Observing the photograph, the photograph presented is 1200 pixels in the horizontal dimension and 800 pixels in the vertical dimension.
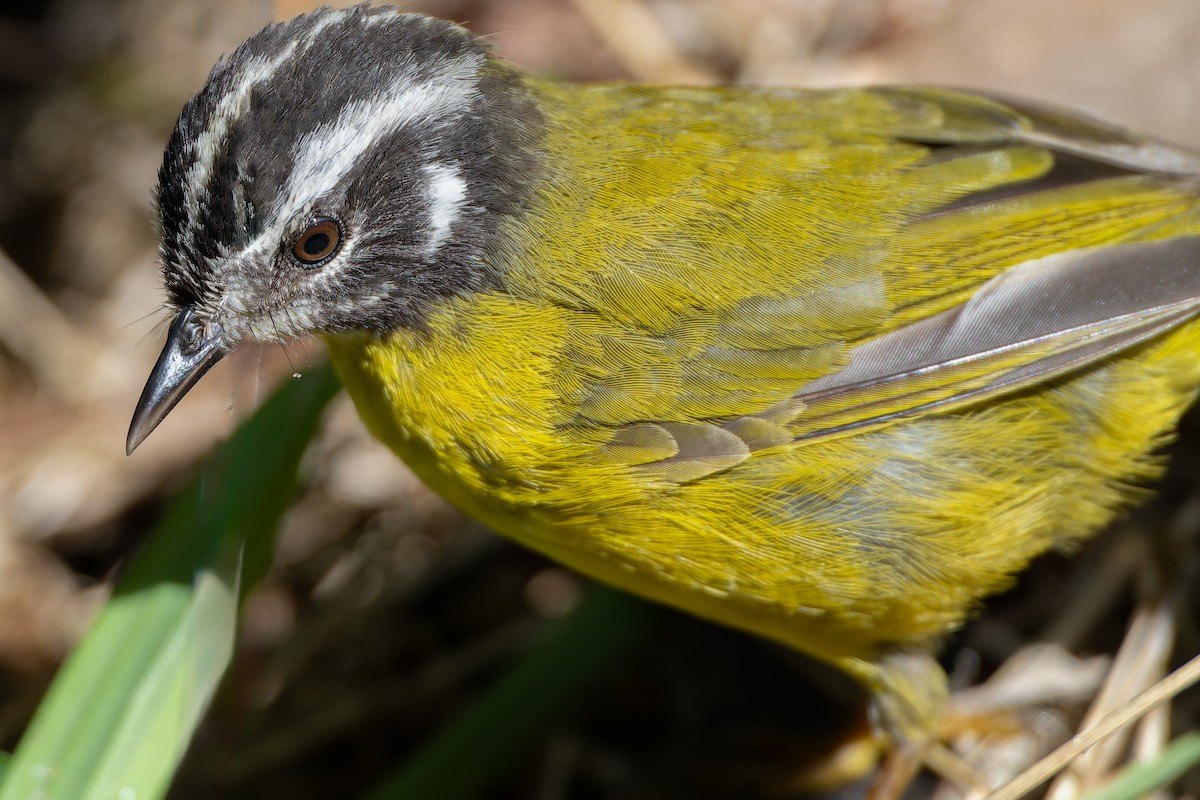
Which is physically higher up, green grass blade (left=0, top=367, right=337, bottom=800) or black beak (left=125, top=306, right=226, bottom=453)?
black beak (left=125, top=306, right=226, bottom=453)

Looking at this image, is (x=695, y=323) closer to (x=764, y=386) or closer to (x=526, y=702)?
(x=764, y=386)

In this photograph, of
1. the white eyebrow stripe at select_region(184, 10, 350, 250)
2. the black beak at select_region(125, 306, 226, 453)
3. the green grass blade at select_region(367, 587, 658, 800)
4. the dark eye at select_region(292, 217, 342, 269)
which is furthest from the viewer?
the green grass blade at select_region(367, 587, 658, 800)

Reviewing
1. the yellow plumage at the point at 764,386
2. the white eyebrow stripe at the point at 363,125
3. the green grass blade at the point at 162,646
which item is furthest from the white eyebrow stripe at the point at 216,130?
the green grass blade at the point at 162,646

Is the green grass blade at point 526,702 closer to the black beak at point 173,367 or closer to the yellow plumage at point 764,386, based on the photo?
the yellow plumage at point 764,386

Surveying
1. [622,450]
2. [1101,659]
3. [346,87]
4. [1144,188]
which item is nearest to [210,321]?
[346,87]

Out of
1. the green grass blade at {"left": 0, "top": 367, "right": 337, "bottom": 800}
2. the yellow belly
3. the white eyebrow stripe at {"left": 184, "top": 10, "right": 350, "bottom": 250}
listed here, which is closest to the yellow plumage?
the yellow belly

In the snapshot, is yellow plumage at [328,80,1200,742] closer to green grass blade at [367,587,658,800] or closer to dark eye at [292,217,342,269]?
dark eye at [292,217,342,269]

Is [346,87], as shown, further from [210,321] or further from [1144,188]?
[1144,188]
